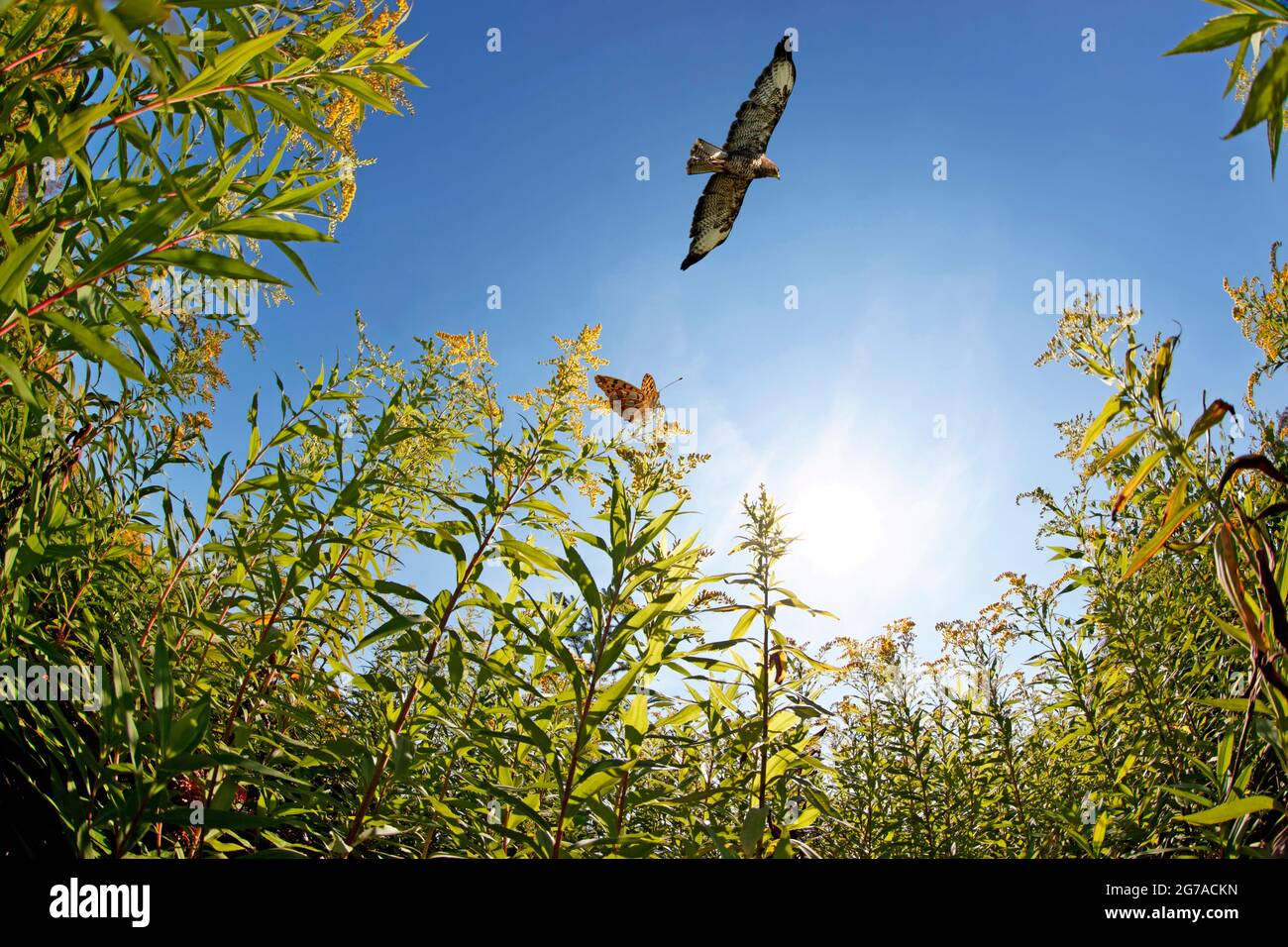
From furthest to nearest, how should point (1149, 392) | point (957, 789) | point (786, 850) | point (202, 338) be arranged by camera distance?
point (202, 338)
point (957, 789)
point (786, 850)
point (1149, 392)

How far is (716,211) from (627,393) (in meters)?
3.07

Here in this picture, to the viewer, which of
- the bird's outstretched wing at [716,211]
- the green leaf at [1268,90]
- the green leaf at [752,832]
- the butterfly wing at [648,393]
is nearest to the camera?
the green leaf at [1268,90]

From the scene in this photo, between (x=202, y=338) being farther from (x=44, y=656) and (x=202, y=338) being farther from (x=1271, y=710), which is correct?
(x=1271, y=710)

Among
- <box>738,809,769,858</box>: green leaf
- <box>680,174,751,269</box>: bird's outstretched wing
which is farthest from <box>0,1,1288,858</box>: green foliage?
<box>680,174,751,269</box>: bird's outstretched wing

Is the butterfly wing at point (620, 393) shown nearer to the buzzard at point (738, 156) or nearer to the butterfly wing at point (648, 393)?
the butterfly wing at point (648, 393)

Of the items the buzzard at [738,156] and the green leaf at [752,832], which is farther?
the buzzard at [738,156]

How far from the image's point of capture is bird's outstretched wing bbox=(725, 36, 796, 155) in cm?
507

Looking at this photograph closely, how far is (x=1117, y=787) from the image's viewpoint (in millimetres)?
1564

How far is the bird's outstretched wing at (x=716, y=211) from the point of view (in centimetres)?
498

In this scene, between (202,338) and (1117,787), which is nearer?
(1117,787)

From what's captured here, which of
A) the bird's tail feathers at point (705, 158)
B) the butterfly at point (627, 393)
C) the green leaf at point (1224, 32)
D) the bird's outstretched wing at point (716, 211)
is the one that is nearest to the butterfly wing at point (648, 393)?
the butterfly at point (627, 393)

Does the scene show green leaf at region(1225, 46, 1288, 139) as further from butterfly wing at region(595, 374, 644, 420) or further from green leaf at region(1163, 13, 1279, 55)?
butterfly wing at region(595, 374, 644, 420)
